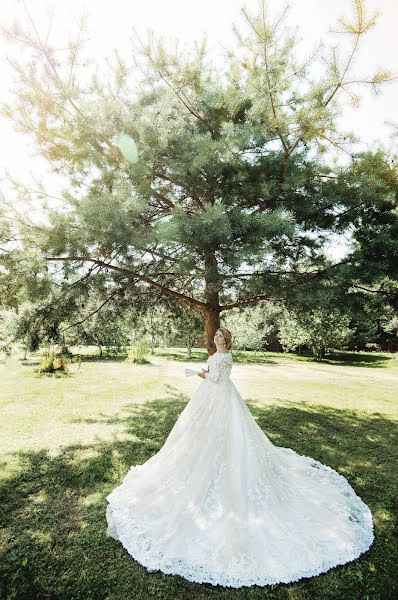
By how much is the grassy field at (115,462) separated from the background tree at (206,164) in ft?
11.1

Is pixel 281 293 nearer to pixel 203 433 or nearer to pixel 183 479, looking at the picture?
pixel 203 433

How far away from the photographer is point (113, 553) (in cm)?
371

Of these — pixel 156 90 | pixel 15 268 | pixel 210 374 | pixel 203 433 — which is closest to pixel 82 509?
pixel 203 433

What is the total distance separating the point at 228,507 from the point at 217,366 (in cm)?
173

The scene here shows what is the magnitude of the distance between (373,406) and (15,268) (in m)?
10.9

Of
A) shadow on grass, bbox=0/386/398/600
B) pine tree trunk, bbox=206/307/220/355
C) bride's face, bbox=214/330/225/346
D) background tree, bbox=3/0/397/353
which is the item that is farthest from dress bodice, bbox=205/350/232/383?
pine tree trunk, bbox=206/307/220/355

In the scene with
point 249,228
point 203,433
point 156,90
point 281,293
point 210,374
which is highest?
point 156,90

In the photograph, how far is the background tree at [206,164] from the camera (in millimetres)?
5332

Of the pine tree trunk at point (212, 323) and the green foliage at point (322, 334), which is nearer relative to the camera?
the pine tree trunk at point (212, 323)

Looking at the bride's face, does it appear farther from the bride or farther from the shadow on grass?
the shadow on grass

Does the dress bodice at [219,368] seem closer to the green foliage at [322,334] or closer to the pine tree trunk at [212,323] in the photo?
the pine tree trunk at [212,323]

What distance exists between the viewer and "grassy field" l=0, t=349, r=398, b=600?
330 cm

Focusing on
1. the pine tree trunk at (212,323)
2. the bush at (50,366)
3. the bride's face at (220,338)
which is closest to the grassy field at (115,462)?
the bush at (50,366)

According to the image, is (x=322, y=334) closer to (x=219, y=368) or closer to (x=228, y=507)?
(x=219, y=368)
